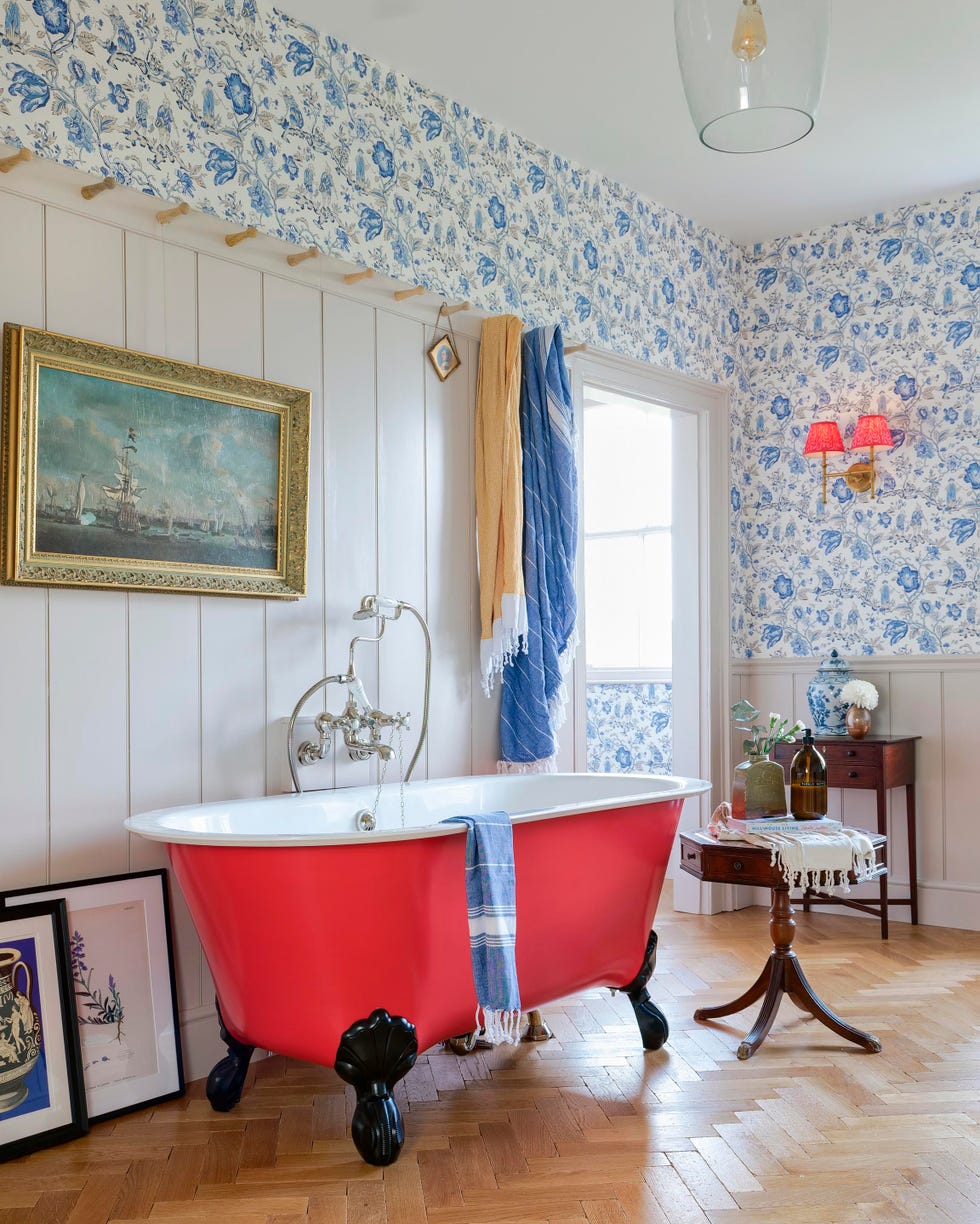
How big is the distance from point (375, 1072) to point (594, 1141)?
1.68 ft

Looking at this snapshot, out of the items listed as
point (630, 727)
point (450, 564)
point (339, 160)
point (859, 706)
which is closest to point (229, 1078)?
point (450, 564)

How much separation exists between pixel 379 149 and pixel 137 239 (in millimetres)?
971

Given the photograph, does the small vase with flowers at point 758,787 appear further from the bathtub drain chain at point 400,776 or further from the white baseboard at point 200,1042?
the white baseboard at point 200,1042

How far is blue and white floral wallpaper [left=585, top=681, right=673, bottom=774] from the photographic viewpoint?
6023 millimetres

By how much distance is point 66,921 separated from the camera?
255cm

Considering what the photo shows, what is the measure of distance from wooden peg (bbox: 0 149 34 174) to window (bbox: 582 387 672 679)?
3.99 metres

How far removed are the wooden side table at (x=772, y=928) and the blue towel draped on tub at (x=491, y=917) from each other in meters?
→ 0.72

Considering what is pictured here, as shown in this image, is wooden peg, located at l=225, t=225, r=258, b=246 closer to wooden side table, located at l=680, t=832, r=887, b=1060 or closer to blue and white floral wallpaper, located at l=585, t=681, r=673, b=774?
wooden side table, located at l=680, t=832, r=887, b=1060

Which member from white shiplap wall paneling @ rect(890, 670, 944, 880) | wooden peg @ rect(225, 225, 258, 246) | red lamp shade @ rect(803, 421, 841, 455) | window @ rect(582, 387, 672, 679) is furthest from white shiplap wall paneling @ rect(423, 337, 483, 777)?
window @ rect(582, 387, 672, 679)

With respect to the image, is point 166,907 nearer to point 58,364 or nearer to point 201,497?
point 201,497

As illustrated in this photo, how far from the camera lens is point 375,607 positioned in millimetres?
3217

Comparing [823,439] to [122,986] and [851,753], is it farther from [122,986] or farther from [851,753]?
[122,986]

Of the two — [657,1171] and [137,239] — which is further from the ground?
[137,239]

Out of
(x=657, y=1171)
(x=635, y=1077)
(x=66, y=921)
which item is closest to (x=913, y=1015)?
Result: (x=635, y=1077)
